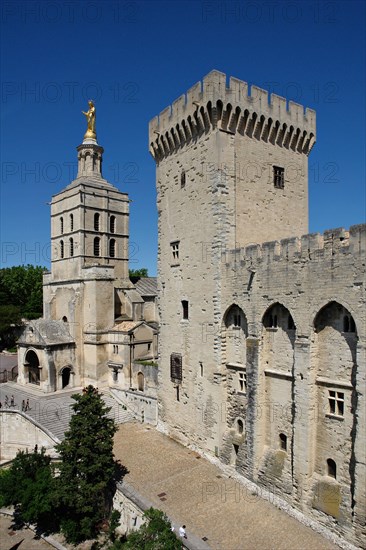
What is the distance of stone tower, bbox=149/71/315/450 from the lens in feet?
72.5


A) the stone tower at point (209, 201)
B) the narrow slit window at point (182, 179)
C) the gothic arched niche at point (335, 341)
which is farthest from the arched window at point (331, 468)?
the narrow slit window at point (182, 179)

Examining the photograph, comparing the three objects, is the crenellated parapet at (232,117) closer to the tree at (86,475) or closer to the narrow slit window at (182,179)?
the narrow slit window at (182,179)

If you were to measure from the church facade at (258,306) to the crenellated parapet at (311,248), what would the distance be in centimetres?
5

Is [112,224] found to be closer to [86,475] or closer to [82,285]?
[82,285]

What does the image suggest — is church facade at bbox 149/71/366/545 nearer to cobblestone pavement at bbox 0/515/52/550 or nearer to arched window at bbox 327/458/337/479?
arched window at bbox 327/458/337/479

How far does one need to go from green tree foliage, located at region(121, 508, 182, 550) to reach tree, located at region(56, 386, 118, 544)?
4.02m

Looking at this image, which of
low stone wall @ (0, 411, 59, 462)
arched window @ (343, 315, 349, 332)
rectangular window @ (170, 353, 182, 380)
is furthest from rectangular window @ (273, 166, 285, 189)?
low stone wall @ (0, 411, 59, 462)

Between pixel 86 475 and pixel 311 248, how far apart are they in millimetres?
15247

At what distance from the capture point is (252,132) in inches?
910

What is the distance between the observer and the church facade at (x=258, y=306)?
16453 mm

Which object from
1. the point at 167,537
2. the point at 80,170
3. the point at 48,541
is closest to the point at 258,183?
the point at 167,537

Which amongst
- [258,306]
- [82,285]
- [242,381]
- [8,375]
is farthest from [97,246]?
[258,306]

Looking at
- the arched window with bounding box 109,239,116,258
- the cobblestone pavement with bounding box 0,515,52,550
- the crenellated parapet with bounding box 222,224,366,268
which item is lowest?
the cobblestone pavement with bounding box 0,515,52,550

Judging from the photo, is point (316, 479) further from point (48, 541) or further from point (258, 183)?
point (258, 183)
